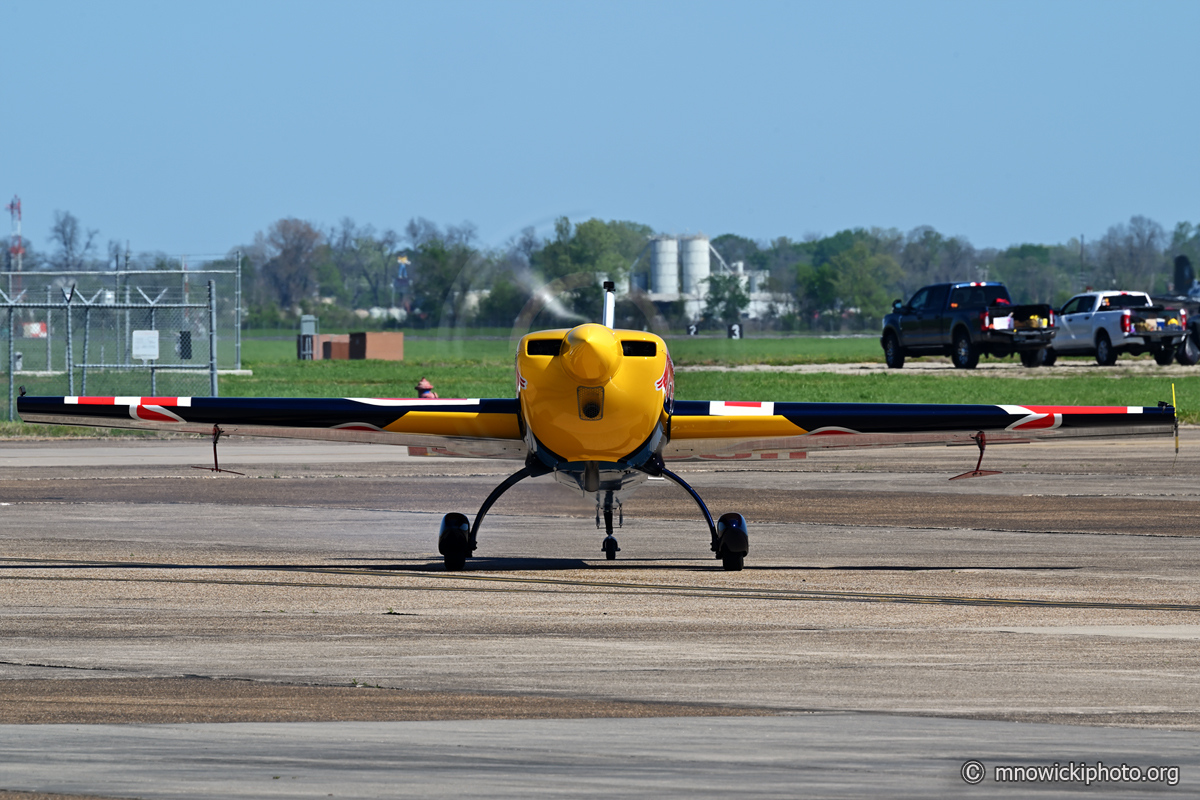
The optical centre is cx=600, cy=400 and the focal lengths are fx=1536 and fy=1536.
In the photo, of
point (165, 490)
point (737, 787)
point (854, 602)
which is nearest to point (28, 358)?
point (165, 490)

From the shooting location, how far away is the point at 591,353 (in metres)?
10.8

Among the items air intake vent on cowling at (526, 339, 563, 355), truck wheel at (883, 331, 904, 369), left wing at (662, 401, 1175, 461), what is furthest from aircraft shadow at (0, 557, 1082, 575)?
truck wheel at (883, 331, 904, 369)

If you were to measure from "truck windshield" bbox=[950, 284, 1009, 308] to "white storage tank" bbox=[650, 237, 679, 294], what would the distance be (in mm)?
31126

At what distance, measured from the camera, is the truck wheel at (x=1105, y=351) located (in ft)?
142

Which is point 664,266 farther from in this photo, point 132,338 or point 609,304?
point 132,338

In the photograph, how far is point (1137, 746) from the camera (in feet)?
20.4

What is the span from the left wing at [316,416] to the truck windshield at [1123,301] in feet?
112

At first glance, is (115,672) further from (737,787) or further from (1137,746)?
(1137,746)

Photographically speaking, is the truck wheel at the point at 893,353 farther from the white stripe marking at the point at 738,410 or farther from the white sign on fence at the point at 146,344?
the white stripe marking at the point at 738,410

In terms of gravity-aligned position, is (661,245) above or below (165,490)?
above

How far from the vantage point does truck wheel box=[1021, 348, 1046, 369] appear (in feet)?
148

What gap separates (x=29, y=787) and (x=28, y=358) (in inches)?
2269

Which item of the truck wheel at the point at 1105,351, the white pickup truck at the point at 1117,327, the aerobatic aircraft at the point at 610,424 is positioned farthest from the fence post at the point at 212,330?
the truck wheel at the point at 1105,351

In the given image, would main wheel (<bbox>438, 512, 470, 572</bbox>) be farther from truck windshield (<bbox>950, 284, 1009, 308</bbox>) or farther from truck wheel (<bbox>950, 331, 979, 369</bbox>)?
truck windshield (<bbox>950, 284, 1009, 308</bbox>)
